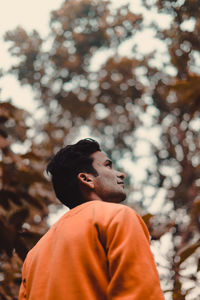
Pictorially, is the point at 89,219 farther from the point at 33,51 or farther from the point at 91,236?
the point at 33,51

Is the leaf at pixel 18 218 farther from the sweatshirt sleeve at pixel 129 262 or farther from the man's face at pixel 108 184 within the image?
the sweatshirt sleeve at pixel 129 262

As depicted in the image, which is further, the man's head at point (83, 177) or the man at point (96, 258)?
the man's head at point (83, 177)

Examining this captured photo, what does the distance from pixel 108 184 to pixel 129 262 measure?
0.59 metres

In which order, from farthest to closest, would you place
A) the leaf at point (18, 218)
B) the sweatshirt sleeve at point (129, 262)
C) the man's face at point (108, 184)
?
the leaf at point (18, 218) → the man's face at point (108, 184) → the sweatshirt sleeve at point (129, 262)

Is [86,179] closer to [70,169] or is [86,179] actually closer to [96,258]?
[70,169]

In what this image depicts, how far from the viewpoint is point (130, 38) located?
851 centimetres

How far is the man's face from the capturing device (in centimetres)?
179

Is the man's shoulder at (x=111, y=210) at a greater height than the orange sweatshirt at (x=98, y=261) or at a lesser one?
greater

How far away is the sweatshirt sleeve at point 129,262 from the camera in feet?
3.93

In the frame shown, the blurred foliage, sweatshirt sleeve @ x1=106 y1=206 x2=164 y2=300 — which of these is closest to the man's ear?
sweatshirt sleeve @ x1=106 y1=206 x2=164 y2=300

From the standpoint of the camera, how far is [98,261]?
137 cm

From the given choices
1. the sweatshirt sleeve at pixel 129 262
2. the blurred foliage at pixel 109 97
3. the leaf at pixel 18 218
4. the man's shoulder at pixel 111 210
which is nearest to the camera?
the sweatshirt sleeve at pixel 129 262

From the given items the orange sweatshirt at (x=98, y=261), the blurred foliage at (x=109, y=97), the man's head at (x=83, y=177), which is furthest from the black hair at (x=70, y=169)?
the blurred foliage at (x=109, y=97)

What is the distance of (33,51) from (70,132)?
2.58 metres
